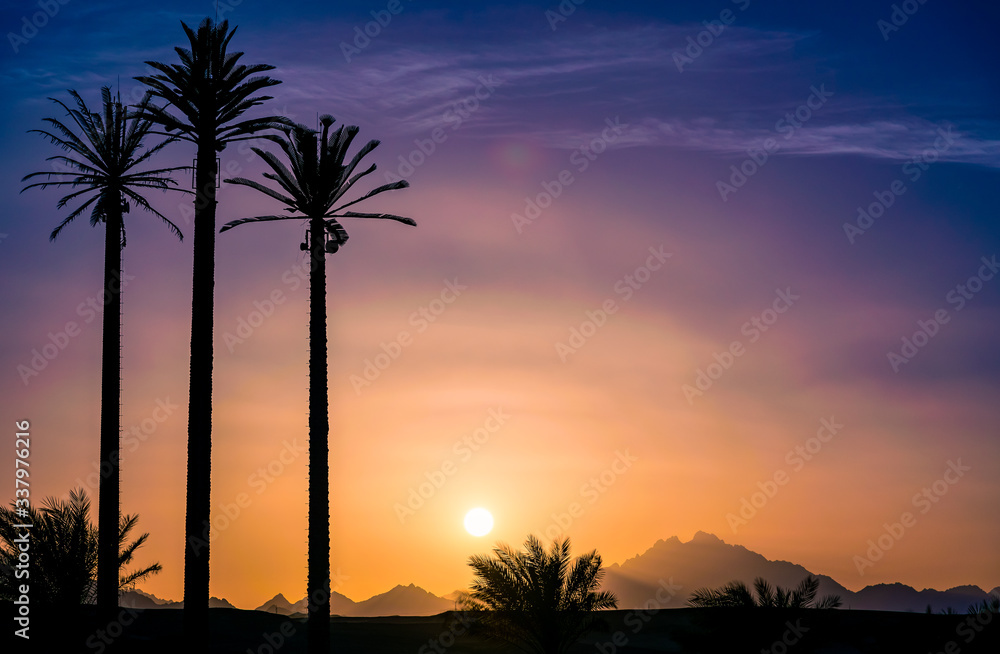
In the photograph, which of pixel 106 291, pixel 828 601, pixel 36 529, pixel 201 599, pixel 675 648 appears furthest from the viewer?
pixel 675 648

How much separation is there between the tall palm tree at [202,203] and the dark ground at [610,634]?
6.79 ft

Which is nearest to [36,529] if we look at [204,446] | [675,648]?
[204,446]

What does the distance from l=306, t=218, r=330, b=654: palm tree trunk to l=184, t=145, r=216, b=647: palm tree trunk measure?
264cm

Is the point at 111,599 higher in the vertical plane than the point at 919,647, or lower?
higher

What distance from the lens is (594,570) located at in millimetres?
29453

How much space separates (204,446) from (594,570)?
37.9 ft

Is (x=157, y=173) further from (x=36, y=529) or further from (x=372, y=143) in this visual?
(x=36, y=529)

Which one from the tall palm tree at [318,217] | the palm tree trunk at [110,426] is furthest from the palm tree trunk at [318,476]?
the palm tree trunk at [110,426]

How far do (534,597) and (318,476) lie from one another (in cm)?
738

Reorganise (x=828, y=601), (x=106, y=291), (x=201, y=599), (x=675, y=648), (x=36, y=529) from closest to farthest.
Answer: (x=201, y=599)
(x=828, y=601)
(x=36, y=529)
(x=106, y=291)
(x=675, y=648)

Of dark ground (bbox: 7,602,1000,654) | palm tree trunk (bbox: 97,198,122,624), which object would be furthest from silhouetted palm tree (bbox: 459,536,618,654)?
palm tree trunk (bbox: 97,198,122,624)

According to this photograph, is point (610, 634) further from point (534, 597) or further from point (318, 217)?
point (318, 217)

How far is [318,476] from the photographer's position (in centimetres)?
2630

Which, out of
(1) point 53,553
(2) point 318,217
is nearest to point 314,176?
(2) point 318,217
